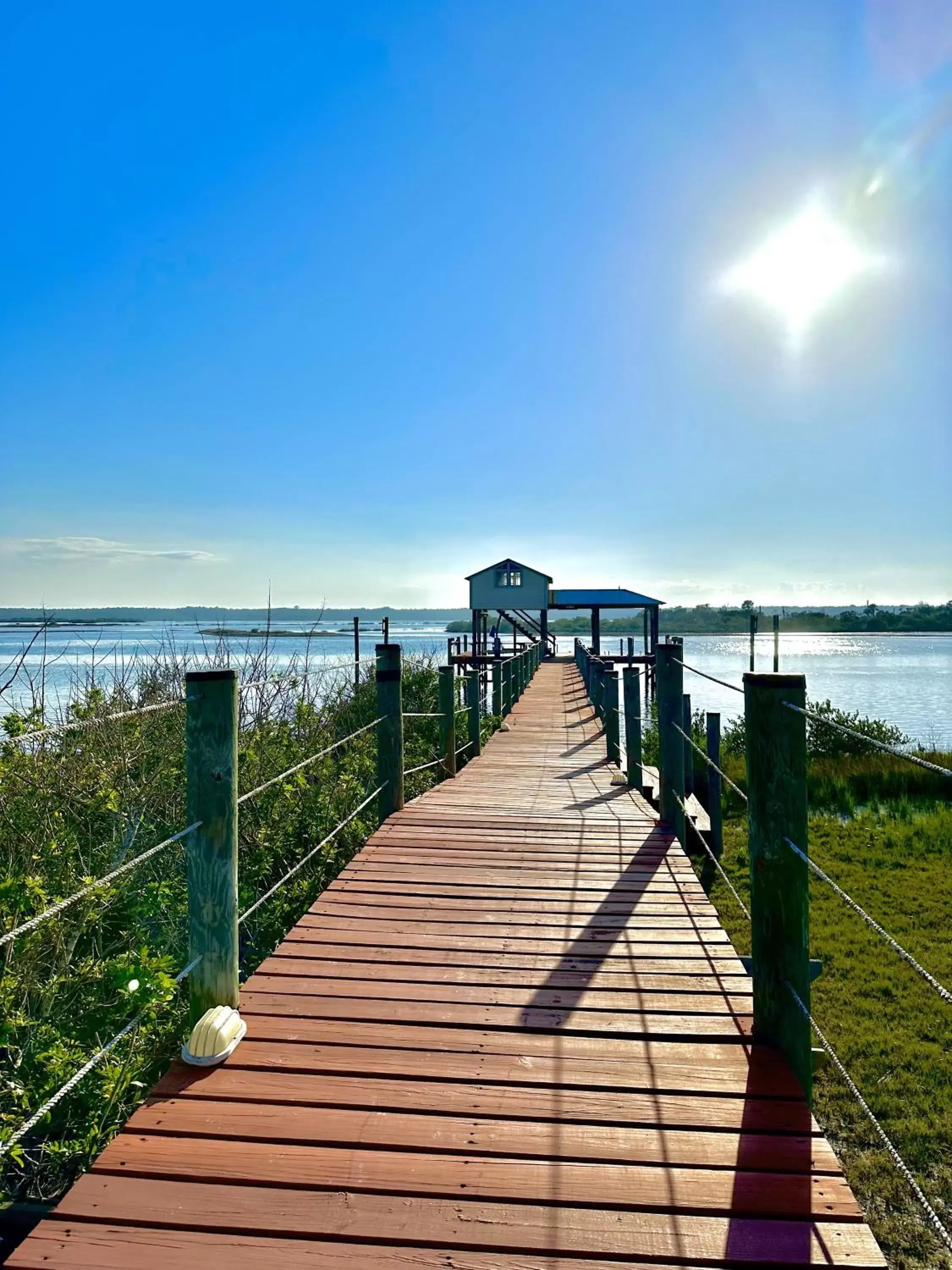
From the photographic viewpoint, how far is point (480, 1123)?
6.20 ft

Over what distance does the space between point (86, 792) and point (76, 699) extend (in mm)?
2135

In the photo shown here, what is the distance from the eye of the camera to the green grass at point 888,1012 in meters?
3.21

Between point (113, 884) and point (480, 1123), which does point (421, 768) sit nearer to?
point (113, 884)

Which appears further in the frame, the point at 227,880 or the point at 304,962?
the point at 304,962

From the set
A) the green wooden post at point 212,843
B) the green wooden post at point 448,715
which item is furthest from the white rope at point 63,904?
the green wooden post at point 448,715

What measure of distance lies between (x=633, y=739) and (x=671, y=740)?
207cm

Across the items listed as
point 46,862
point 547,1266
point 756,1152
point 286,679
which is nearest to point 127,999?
point 46,862

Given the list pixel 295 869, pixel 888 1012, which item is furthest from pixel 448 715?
pixel 295 869

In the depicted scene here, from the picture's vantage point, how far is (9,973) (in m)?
2.84

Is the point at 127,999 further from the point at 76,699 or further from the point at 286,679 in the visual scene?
the point at 286,679

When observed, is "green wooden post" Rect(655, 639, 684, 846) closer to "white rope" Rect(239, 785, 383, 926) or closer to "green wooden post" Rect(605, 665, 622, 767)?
"white rope" Rect(239, 785, 383, 926)

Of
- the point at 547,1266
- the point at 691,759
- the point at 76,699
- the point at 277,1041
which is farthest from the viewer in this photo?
the point at 691,759

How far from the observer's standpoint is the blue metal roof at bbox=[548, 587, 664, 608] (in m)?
34.5

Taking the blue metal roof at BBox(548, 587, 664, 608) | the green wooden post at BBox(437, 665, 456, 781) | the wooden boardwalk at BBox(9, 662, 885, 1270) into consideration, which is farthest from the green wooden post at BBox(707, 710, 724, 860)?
the blue metal roof at BBox(548, 587, 664, 608)
